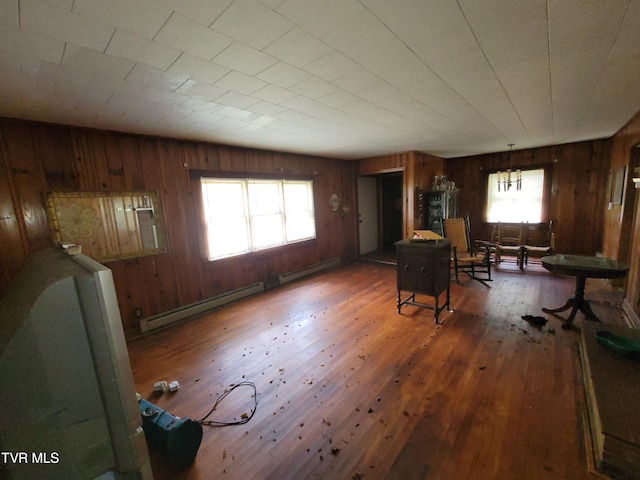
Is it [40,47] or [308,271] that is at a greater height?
[40,47]

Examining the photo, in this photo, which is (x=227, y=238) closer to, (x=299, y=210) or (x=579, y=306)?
(x=299, y=210)

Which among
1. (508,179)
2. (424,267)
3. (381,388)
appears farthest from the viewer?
(508,179)

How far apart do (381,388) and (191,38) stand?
2.70 metres

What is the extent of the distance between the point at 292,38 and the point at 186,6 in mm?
538

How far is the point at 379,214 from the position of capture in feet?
24.6

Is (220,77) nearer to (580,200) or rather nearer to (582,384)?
(582,384)

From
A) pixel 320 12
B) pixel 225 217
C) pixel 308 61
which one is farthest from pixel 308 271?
pixel 320 12

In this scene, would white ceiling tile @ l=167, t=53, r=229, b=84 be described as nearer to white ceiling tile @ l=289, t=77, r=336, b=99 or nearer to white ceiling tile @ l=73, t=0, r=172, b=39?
white ceiling tile @ l=73, t=0, r=172, b=39

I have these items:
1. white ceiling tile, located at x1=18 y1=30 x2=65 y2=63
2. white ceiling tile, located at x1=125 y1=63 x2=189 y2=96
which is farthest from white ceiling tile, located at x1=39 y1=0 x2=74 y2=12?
white ceiling tile, located at x1=125 y1=63 x2=189 y2=96

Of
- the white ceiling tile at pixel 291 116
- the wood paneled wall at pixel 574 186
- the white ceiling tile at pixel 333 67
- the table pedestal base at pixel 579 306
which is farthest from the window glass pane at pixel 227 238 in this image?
the wood paneled wall at pixel 574 186

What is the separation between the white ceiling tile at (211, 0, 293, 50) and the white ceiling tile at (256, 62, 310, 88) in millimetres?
285

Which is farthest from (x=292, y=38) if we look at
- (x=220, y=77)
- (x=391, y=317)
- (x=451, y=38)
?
(x=391, y=317)

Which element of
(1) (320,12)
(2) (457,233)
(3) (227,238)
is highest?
(1) (320,12)

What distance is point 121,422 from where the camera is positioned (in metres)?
0.80
